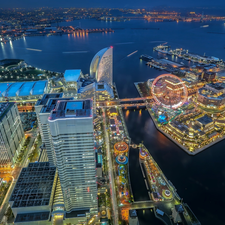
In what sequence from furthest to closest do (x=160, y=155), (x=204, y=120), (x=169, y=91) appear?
(x=169, y=91) → (x=204, y=120) → (x=160, y=155)

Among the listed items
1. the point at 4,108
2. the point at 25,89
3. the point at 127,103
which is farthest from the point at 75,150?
the point at 25,89

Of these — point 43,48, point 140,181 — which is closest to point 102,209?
point 140,181

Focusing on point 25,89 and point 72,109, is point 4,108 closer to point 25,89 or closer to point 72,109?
point 72,109

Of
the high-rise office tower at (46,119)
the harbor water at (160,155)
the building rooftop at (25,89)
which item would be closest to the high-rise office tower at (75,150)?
the high-rise office tower at (46,119)

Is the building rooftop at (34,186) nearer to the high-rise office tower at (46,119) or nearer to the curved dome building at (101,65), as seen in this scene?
the high-rise office tower at (46,119)

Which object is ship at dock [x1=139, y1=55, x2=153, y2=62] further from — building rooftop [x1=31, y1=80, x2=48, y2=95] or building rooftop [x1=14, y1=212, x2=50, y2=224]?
building rooftop [x1=14, y1=212, x2=50, y2=224]

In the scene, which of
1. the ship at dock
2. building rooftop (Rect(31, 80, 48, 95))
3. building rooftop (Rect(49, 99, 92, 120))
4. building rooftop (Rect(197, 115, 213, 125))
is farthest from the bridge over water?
the ship at dock

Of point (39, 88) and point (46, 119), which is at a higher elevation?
point (46, 119)
